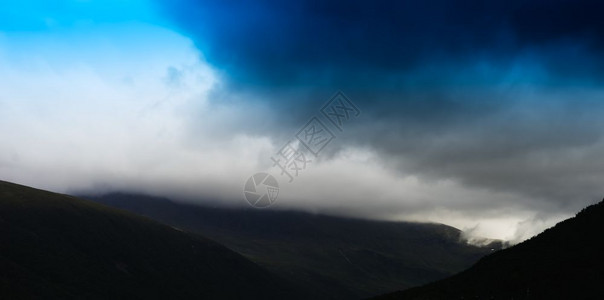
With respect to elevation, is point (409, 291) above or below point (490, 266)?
below

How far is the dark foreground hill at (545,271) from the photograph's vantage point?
98750 millimetres

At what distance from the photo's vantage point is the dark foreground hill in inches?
3888

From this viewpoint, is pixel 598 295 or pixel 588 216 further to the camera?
pixel 588 216

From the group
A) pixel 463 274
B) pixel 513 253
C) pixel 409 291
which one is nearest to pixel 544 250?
pixel 513 253

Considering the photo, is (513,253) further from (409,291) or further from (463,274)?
(409,291)

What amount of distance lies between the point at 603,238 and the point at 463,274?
3018cm

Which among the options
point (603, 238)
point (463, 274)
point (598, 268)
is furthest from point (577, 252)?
point (463, 274)

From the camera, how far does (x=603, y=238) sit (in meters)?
116

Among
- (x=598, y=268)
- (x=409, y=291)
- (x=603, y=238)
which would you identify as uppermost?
(x=603, y=238)

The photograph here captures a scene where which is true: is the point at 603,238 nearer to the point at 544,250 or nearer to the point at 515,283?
the point at 544,250

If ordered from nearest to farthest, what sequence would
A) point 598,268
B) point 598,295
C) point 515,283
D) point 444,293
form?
1. point 598,295
2. point 598,268
3. point 515,283
4. point 444,293

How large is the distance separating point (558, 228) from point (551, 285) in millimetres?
38092

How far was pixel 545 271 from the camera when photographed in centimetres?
11069

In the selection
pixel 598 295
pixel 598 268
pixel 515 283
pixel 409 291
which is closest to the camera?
pixel 598 295
